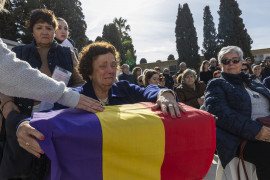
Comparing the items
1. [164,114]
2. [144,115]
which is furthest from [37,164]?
[164,114]

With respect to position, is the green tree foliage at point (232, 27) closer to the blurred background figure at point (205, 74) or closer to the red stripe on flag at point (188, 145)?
the blurred background figure at point (205, 74)

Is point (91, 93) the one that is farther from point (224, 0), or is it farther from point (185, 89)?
point (224, 0)

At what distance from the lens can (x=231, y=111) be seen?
2418 millimetres

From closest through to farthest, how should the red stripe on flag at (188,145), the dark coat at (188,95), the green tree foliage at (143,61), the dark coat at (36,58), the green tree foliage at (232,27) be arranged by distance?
the red stripe on flag at (188,145), the dark coat at (36,58), the dark coat at (188,95), the green tree foliage at (232,27), the green tree foliage at (143,61)

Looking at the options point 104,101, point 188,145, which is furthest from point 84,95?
point 188,145

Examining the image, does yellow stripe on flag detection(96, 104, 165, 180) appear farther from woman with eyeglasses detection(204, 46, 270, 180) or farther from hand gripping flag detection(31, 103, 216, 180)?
woman with eyeglasses detection(204, 46, 270, 180)

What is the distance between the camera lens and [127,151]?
47.9 inches

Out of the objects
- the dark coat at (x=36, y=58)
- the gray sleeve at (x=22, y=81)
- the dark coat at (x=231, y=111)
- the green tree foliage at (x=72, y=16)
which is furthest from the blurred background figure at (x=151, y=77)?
the green tree foliage at (x=72, y=16)

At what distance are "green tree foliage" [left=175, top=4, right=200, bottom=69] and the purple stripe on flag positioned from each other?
33.6 m

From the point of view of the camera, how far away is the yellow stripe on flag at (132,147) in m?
1.21

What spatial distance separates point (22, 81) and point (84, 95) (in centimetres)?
50

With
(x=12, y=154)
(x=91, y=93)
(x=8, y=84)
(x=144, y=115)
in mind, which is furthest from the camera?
(x=91, y=93)

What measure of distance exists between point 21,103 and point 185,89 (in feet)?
11.4

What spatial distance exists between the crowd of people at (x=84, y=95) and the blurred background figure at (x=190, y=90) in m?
1.82
